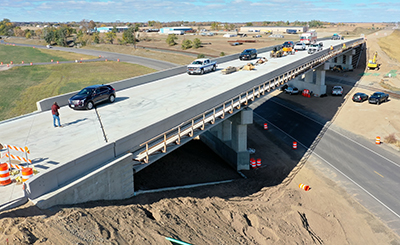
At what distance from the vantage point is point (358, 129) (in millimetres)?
38812

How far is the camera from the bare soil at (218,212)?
11805mm

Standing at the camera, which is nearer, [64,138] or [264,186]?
[64,138]

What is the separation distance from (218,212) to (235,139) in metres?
13.3

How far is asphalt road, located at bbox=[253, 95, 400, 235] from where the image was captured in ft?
75.7

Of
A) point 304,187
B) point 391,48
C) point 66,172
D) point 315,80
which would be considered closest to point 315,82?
point 315,80

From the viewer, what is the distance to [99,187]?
15180 millimetres

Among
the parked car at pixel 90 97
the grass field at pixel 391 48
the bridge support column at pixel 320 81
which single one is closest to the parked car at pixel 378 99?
the bridge support column at pixel 320 81

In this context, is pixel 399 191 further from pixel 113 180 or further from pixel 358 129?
pixel 113 180

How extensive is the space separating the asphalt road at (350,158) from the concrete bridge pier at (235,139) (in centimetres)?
705

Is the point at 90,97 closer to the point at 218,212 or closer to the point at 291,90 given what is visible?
the point at 218,212

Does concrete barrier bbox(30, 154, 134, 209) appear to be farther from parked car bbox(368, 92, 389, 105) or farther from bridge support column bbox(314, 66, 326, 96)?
bridge support column bbox(314, 66, 326, 96)

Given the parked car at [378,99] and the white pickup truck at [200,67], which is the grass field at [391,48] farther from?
the white pickup truck at [200,67]

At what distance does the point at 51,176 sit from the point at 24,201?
1.32 m

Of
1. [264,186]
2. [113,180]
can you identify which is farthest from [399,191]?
[113,180]
